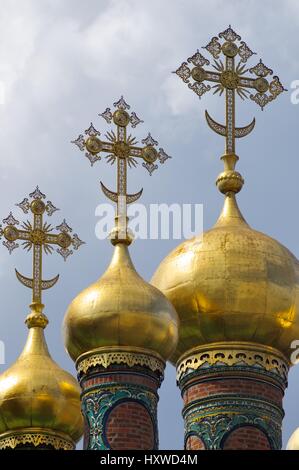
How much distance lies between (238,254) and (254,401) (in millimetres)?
1723

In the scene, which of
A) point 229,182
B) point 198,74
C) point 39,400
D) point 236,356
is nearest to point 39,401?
point 39,400

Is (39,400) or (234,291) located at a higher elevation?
(234,291)

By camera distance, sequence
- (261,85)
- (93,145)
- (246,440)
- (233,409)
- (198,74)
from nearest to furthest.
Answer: (246,440)
(233,409)
(93,145)
(198,74)
(261,85)

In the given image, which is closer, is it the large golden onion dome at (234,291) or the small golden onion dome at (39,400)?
the large golden onion dome at (234,291)

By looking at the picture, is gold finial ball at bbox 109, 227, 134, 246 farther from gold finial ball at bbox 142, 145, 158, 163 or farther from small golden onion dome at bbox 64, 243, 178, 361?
gold finial ball at bbox 142, 145, 158, 163

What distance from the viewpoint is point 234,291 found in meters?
30.4

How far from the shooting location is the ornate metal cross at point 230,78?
3195cm

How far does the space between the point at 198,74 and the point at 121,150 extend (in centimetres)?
136

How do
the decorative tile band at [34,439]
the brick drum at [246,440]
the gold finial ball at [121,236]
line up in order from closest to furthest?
the brick drum at [246,440] → the gold finial ball at [121,236] → the decorative tile band at [34,439]

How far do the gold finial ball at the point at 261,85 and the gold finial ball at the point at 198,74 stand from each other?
69 centimetres

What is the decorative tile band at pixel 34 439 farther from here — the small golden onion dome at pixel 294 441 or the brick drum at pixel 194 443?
the small golden onion dome at pixel 294 441

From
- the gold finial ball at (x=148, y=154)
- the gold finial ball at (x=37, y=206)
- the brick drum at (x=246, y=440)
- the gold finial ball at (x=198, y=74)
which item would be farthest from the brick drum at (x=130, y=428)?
the gold finial ball at (x=37, y=206)

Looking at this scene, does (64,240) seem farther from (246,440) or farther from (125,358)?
(246,440)
